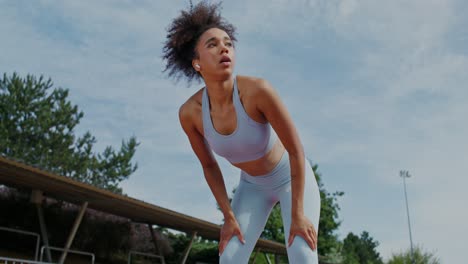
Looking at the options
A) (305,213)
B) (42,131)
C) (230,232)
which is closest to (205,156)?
(230,232)

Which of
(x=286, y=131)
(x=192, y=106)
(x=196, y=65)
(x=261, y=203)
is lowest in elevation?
(x=261, y=203)

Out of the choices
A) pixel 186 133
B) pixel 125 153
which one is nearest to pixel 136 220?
pixel 125 153

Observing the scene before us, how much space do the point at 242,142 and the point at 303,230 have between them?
64 centimetres

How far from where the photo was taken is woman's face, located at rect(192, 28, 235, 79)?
3.54 metres

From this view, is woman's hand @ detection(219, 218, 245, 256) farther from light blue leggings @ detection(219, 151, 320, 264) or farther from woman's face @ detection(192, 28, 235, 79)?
woman's face @ detection(192, 28, 235, 79)

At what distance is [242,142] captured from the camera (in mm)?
3480

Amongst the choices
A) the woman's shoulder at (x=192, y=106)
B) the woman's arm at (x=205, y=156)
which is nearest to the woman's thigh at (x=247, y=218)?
the woman's arm at (x=205, y=156)

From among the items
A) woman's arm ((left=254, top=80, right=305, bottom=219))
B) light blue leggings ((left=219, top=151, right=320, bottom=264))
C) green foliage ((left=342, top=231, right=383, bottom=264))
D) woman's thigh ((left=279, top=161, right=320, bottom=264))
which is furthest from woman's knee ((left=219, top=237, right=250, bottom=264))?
green foliage ((left=342, top=231, right=383, bottom=264))

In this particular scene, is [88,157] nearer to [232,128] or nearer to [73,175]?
[73,175]

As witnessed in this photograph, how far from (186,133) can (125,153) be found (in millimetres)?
28618

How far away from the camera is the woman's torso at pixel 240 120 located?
3455 millimetres

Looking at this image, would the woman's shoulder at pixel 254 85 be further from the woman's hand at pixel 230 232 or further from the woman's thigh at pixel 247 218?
the woman's hand at pixel 230 232

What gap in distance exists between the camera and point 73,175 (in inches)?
1152

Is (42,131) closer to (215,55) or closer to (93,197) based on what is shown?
(93,197)
